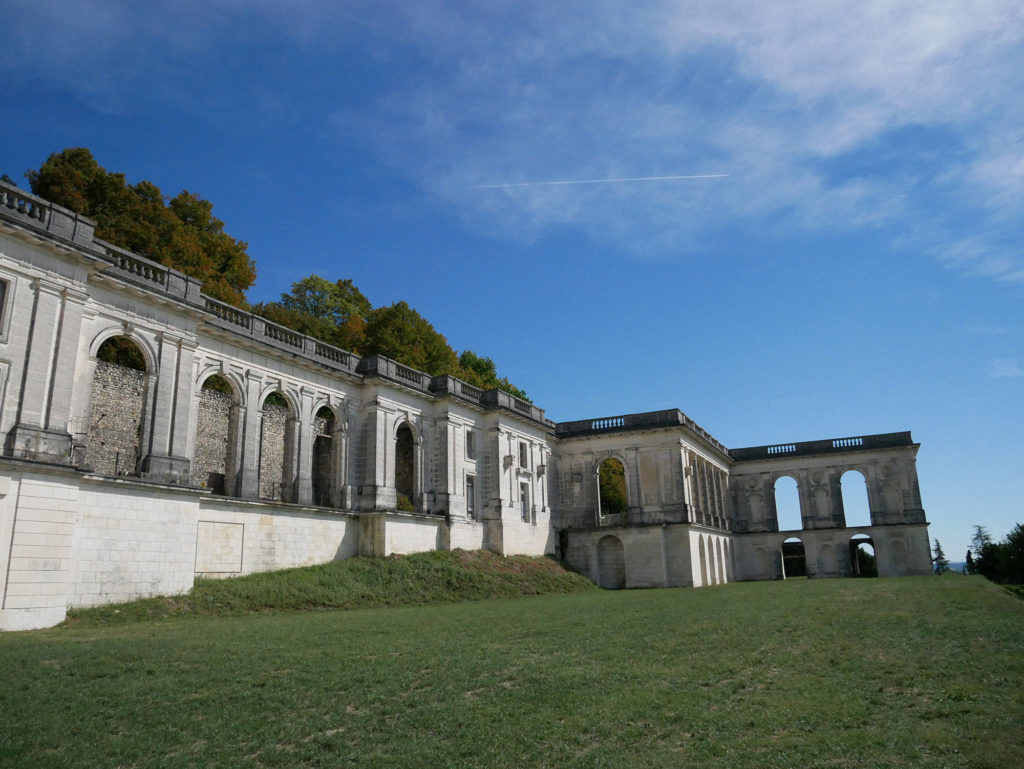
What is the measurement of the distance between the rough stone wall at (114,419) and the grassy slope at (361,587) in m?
7.09

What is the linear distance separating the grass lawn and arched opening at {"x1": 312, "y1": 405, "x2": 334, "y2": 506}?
1881cm

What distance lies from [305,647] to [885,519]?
52.5 meters

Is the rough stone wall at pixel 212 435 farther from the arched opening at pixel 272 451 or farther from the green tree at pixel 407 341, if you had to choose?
the green tree at pixel 407 341

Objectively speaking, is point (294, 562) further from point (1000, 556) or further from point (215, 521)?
point (1000, 556)

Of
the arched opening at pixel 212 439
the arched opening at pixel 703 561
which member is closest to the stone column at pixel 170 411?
the arched opening at pixel 212 439

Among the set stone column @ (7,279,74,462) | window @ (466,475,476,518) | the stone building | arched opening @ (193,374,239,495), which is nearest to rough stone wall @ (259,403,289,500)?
the stone building

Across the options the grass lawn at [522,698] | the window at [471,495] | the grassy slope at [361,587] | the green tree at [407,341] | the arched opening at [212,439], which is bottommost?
the grass lawn at [522,698]

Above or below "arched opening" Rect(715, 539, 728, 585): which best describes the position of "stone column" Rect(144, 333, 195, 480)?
above

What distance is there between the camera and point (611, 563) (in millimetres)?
44938

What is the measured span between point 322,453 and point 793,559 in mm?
43557

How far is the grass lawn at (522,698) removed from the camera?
6977mm

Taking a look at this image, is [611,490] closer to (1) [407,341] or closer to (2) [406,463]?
(1) [407,341]

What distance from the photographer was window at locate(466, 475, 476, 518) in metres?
38.4

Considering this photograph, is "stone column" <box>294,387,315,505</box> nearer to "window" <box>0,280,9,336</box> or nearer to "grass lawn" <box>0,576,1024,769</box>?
"window" <box>0,280,9,336</box>
